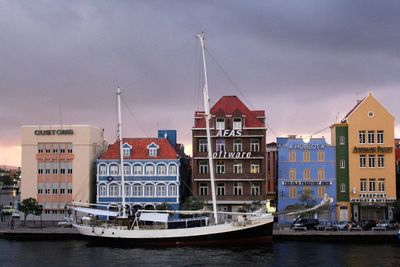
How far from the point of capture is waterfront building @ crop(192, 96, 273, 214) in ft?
319

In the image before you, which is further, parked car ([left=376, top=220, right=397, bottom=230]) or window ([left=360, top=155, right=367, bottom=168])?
window ([left=360, top=155, right=367, bottom=168])

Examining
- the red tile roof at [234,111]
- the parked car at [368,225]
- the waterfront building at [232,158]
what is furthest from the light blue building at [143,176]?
the parked car at [368,225]

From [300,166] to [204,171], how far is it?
15251 mm

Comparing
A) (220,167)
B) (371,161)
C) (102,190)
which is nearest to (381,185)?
(371,161)

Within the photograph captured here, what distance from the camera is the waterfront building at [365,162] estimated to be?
314ft

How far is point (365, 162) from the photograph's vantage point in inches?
3789

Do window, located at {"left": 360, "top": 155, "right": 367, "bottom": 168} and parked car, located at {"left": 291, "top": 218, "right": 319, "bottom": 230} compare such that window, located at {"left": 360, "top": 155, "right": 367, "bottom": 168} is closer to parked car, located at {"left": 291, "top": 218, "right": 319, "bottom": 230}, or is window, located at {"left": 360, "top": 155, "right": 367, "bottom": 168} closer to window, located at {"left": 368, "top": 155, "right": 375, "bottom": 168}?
window, located at {"left": 368, "top": 155, "right": 375, "bottom": 168}

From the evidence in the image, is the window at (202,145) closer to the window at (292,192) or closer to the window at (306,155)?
the window at (292,192)

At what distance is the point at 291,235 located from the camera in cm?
7969

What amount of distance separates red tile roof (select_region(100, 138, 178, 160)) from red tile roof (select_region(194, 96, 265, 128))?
5.96 metres

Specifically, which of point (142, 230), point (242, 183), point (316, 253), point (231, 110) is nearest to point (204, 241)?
point (142, 230)

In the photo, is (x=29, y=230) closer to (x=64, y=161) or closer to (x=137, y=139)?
(x=64, y=161)

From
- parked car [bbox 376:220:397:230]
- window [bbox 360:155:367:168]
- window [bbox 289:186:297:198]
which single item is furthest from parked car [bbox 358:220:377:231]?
window [bbox 289:186:297:198]

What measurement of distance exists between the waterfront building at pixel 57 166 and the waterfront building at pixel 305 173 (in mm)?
31622
